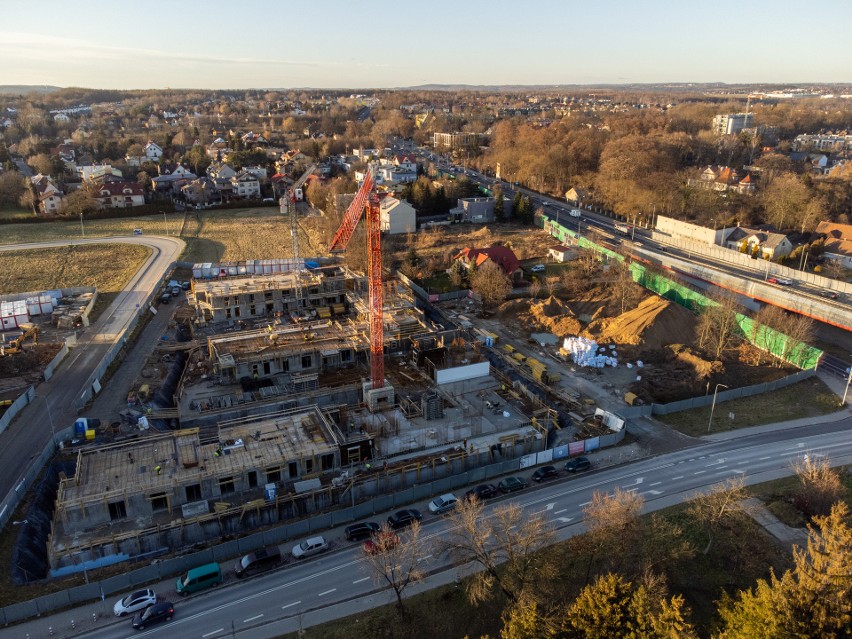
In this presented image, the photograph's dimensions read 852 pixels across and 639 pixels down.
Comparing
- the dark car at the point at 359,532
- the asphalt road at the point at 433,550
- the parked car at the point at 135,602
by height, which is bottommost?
the asphalt road at the point at 433,550

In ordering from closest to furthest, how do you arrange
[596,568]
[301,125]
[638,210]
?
[596,568] < [638,210] < [301,125]

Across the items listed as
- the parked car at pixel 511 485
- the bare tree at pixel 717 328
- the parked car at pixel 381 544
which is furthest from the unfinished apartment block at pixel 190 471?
the bare tree at pixel 717 328

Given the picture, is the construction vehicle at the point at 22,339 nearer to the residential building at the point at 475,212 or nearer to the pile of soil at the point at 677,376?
the pile of soil at the point at 677,376

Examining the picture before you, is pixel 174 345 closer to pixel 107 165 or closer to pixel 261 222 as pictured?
pixel 261 222

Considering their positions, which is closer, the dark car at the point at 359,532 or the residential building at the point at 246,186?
the dark car at the point at 359,532

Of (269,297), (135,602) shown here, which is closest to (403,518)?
(135,602)

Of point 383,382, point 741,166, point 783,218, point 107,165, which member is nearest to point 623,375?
point 383,382

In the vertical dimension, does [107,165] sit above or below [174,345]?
above

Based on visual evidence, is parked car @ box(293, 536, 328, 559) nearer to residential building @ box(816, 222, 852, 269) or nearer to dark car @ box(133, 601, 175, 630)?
dark car @ box(133, 601, 175, 630)
